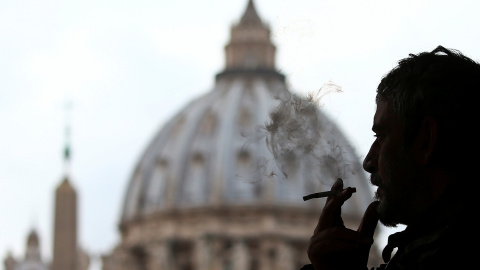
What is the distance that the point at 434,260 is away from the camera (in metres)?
2.30

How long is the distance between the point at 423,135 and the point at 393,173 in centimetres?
7

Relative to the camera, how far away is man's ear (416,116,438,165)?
241 cm

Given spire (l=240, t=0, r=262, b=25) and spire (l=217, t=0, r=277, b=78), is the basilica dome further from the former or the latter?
spire (l=217, t=0, r=277, b=78)

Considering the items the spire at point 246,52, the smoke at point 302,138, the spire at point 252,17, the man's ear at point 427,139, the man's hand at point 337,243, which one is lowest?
the man's hand at point 337,243

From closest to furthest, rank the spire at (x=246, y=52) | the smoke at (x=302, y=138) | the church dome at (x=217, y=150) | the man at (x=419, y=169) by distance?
the man at (x=419, y=169) < the smoke at (x=302, y=138) < the church dome at (x=217, y=150) < the spire at (x=246, y=52)

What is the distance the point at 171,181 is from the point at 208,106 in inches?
171

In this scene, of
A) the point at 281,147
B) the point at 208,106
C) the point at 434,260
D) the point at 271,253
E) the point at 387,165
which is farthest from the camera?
the point at 208,106

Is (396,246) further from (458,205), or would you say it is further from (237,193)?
(237,193)

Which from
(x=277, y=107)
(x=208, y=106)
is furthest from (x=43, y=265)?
(x=277, y=107)

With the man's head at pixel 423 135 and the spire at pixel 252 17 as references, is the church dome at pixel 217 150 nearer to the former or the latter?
the spire at pixel 252 17

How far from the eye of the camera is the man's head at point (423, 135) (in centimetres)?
242

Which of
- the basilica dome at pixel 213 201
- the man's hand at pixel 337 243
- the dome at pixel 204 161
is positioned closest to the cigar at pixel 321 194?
the man's hand at pixel 337 243

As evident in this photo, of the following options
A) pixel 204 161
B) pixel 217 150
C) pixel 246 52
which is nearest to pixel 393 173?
pixel 217 150

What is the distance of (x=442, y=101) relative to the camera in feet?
7.93
